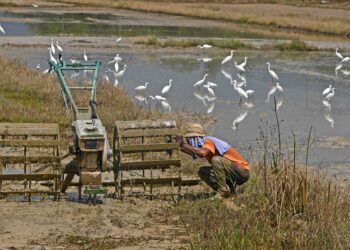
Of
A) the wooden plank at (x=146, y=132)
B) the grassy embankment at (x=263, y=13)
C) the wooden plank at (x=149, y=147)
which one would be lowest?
the grassy embankment at (x=263, y=13)

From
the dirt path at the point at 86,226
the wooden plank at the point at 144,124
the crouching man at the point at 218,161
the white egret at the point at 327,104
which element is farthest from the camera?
the white egret at the point at 327,104

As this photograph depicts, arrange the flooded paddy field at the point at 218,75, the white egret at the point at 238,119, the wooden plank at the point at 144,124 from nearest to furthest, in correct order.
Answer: the wooden plank at the point at 144,124 < the flooded paddy field at the point at 218,75 < the white egret at the point at 238,119

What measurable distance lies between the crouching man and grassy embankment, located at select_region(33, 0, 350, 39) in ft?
99.9

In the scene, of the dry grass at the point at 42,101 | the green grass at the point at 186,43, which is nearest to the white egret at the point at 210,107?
the dry grass at the point at 42,101

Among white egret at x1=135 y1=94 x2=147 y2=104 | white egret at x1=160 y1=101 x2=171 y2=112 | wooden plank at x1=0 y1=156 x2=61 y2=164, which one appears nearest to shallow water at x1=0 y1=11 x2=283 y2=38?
white egret at x1=135 y1=94 x2=147 y2=104

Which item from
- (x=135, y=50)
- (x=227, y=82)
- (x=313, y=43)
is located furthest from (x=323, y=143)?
(x=313, y=43)

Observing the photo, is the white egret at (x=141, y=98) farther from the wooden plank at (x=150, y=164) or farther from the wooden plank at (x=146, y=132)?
the wooden plank at (x=150, y=164)

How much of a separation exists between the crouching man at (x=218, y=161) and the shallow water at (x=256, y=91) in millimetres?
2627

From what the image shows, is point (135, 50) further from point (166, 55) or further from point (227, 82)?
point (227, 82)

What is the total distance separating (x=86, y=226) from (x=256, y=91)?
1295 cm

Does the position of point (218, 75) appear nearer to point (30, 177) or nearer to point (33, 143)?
point (33, 143)

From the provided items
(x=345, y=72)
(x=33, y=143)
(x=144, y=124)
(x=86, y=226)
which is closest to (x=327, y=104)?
(x=345, y=72)

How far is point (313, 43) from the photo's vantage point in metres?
31.6

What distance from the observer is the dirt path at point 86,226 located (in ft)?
20.1
